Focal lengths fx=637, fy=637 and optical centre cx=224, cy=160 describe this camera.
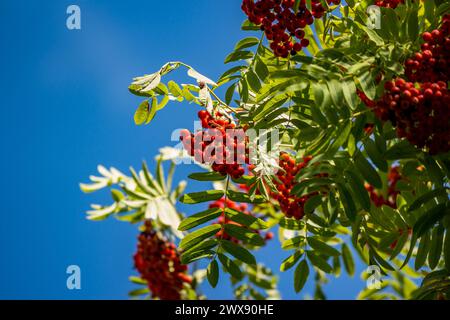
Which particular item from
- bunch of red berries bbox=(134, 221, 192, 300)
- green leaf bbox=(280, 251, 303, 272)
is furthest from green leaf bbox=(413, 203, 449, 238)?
bunch of red berries bbox=(134, 221, 192, 300)

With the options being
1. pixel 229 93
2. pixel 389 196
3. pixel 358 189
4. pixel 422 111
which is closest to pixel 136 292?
pixel 389 196

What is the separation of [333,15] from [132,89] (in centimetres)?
112

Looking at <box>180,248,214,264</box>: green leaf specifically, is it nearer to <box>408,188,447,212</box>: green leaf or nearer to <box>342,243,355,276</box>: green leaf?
<box>408,188,447,212</box>: green leaf

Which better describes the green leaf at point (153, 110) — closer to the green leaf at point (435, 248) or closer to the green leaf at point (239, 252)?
the green leaf at point (239, 252)

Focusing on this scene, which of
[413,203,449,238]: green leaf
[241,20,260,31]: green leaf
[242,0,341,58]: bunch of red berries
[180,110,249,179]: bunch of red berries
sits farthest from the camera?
[241,20,260,31]: green leaf

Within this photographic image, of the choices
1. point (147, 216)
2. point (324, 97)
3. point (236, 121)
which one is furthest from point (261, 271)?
point (324, 97)

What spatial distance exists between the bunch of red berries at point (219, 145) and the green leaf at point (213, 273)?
536 millimetres

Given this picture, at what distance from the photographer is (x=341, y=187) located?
2.88 meters

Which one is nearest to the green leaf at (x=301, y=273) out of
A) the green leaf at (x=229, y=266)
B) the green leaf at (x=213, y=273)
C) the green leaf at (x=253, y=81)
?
the green leaf at (x=229, y=266)

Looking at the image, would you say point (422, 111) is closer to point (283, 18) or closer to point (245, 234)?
point (283, 18)

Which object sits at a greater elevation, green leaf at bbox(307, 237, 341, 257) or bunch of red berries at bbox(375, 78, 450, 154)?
bunch of red berries at bbox(375, 78, 450, 154)

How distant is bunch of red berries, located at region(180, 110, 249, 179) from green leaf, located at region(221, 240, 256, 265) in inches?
16.6

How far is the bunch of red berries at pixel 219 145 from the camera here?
297cm

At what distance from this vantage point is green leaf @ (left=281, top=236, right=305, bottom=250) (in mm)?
3400
